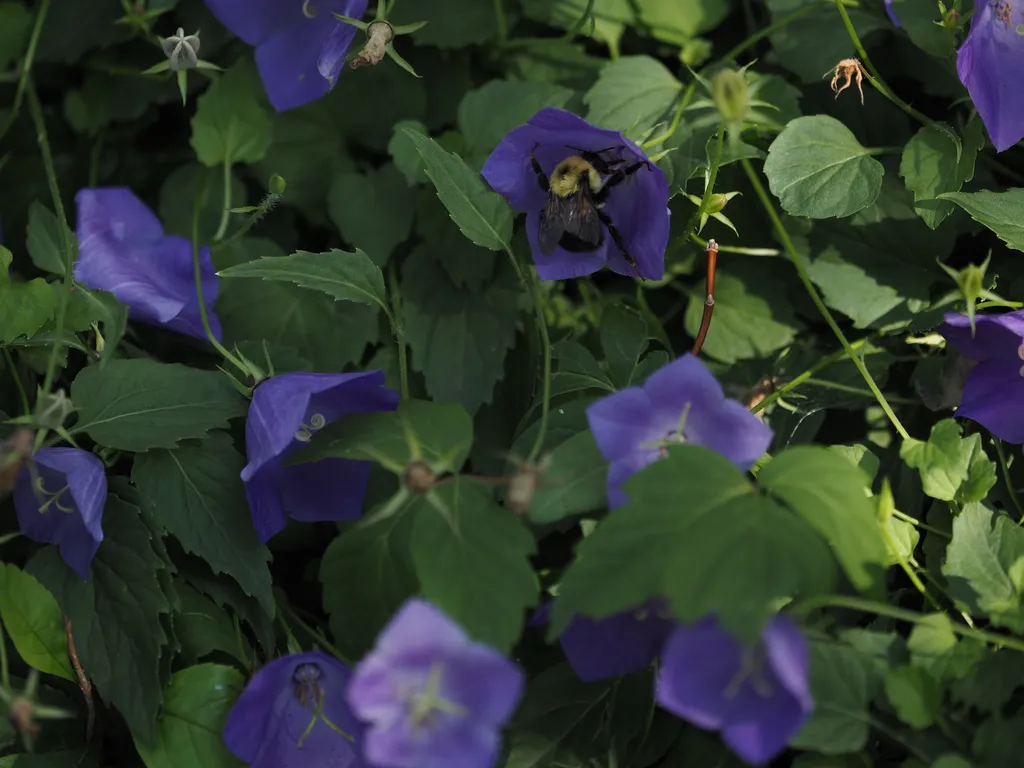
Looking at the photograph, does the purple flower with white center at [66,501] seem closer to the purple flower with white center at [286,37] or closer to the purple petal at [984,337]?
the purple flower with white center at [286,37]

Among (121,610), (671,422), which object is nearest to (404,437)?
(671,422)

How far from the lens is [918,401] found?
131 centimetres

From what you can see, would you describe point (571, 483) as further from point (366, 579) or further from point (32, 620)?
point (32, 620)

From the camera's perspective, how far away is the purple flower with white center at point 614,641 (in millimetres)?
984

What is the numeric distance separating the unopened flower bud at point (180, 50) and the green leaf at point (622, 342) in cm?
61

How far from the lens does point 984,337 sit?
3.81ft

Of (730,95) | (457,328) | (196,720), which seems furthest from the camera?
(457,328)

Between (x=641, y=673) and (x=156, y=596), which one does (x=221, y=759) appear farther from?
(x=641, y=673)

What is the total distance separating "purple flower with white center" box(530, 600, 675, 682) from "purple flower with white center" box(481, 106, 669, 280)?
17.6 inches

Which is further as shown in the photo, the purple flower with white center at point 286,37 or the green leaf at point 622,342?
the purple flower with white center at point 286,37

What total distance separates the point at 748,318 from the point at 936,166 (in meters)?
0.33

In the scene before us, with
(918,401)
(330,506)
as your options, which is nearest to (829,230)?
(918,401)

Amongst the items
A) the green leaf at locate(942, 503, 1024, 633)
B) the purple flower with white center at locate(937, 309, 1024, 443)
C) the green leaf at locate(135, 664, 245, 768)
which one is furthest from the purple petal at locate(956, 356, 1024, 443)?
the green leaf at locate(135, 664, 245, 768)

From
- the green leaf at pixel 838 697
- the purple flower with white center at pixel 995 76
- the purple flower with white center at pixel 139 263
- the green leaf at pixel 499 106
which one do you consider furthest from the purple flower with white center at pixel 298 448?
the purple flower with white center at pixel 995 76
